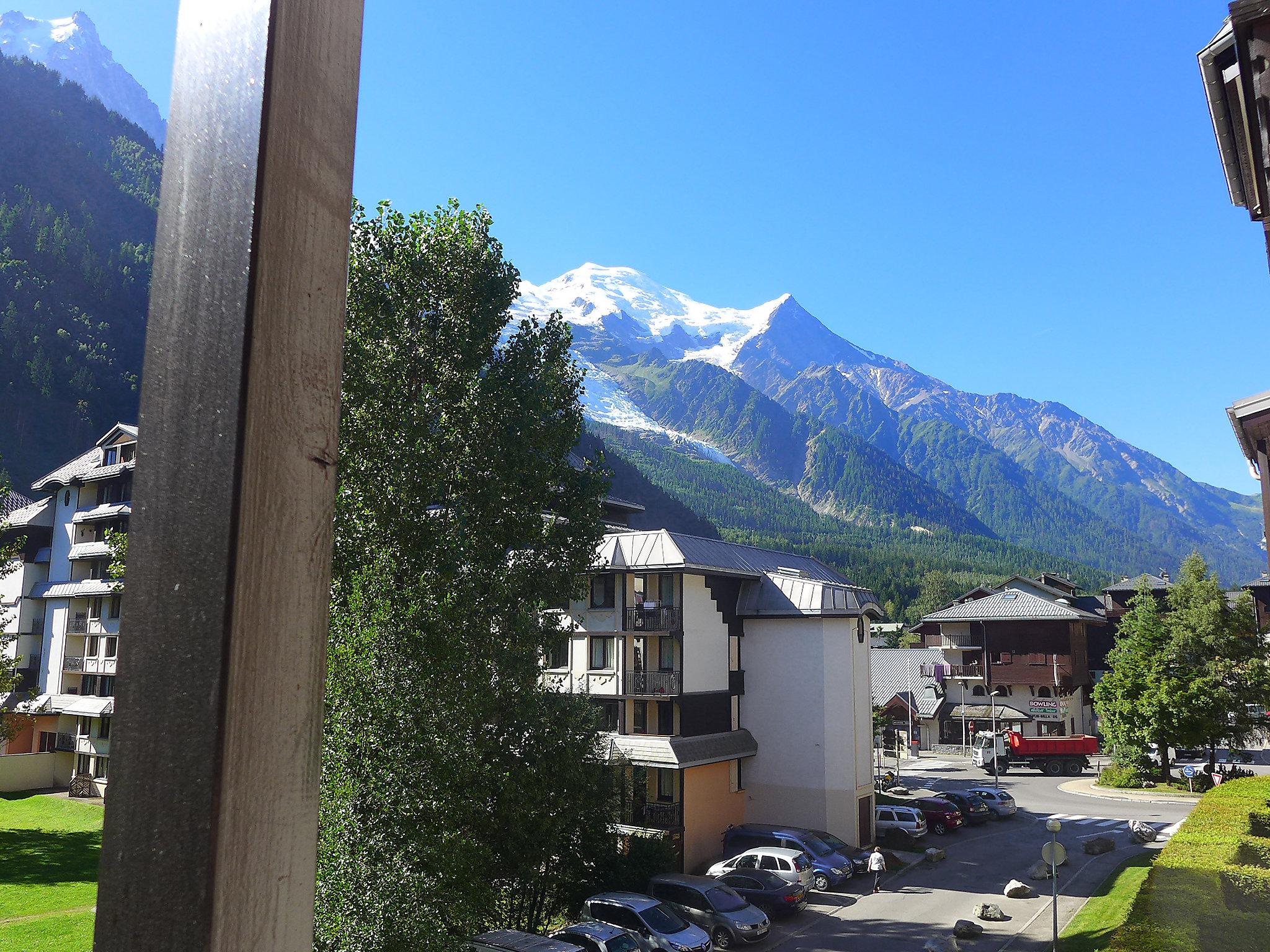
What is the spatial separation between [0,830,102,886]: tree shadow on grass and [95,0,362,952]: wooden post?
28171 mm

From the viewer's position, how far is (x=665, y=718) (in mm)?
32406

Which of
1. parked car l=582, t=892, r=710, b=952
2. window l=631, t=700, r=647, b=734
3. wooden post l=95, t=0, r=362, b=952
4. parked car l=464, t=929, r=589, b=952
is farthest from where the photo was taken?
window l=631, t=700, r=647, b=734

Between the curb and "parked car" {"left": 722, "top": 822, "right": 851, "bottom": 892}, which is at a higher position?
"parked car" {"left": 722, "top": 822, "right": 851, "bottom": 892}

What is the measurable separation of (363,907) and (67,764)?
44.3 m

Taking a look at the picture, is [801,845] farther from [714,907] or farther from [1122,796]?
[1122,796]

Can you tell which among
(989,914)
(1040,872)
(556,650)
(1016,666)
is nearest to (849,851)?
(1040,872)

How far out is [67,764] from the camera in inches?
1759

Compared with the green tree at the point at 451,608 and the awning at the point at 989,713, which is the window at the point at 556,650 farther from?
the awning at the point at 989,713

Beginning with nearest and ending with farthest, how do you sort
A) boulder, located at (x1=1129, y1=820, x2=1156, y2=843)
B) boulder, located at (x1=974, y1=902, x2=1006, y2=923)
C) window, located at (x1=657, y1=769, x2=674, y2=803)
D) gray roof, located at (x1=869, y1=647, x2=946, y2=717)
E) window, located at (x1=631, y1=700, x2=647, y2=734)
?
boulder, located at (x1=974, y1=902, x2=1006, y2=923) → window, located at (x1=657, y1=769, x2=674, y2=803) → window, located at (x1=631, y1=700, x2=647, y2=734) → boulder, located at (x1=1129, y1=820, x2=1156, y2=843) → gray roof, located at (x1=869, y1=647, x2=946, y2=717)

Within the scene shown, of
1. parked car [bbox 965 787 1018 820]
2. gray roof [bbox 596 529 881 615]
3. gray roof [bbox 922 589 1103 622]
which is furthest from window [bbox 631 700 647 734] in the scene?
gray roof [bbox 922 589 1103 622]

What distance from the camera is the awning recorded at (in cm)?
6625

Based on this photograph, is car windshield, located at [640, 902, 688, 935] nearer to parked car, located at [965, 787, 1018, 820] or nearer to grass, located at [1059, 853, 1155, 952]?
grass, located at [1059, 853, 1155, 952]

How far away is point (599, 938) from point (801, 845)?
510 inches

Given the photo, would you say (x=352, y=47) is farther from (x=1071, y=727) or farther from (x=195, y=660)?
(x=1071, y=727)
